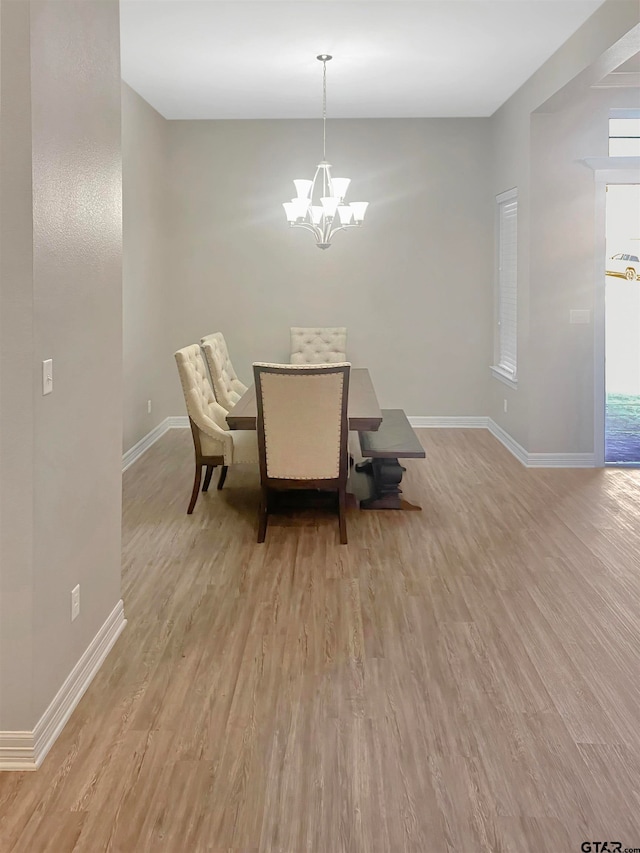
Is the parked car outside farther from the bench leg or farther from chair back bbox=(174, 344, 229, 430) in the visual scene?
chair back bbox=(174, 344, 229, 430)

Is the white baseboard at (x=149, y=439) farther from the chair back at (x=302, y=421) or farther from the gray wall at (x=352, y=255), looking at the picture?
the chair back at (x=302, y=421)

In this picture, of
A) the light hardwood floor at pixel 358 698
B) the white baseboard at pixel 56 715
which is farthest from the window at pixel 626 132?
the white baseboard at pixel 56 715

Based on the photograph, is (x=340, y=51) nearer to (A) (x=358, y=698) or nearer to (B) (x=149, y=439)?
(B) (x=149, y=439)

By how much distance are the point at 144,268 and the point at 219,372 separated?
5.55 ft

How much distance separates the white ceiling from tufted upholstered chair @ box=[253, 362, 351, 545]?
1.97 m

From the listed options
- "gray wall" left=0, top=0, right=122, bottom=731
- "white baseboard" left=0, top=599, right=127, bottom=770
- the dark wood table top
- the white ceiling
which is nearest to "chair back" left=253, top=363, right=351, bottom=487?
the dark wood table top

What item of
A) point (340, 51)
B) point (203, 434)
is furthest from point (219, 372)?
point (340, 51)

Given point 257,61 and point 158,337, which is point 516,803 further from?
point 158,337

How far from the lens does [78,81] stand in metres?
2.66

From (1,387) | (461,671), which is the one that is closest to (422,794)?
(461,671)

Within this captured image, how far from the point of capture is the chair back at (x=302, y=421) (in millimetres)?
4266

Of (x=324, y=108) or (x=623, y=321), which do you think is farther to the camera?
(x=324, y=108)

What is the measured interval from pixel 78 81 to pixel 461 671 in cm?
243

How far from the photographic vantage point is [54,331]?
2451mm
